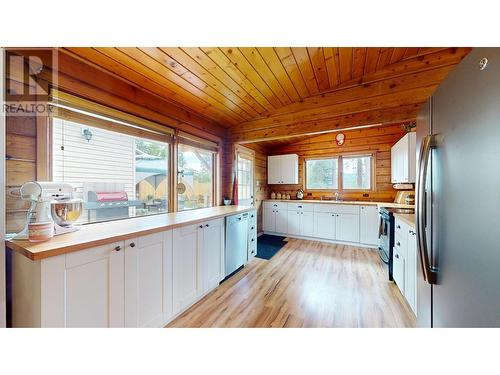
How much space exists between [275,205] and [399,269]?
2783 millimetres

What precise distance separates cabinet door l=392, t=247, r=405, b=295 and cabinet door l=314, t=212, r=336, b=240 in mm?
1653

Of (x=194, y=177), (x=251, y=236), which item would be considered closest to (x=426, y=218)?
(x=251, y=236)

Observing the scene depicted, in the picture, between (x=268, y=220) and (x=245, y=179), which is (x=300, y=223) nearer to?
(x=268, y=220)

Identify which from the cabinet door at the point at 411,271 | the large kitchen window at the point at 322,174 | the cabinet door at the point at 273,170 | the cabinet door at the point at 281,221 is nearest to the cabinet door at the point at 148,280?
the cabinet door at the point at 411,271

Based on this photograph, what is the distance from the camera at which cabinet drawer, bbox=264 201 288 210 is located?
14.6 feet

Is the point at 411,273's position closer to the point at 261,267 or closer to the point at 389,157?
the point at 261,267

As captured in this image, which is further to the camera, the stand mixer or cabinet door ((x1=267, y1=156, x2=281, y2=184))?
cabinet door ((x1=267, y1=156, x2=281, y2=184))

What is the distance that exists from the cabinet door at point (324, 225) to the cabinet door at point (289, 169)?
43.0 inches

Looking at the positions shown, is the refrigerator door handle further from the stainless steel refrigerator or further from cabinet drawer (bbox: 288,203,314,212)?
cabinet drawer (bbox: 288,203,314,212)

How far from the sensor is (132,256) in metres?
1.29

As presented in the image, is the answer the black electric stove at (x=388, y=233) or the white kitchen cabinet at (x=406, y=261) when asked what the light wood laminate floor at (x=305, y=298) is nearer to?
the white kitchen cabinet at (x=406, y=261)

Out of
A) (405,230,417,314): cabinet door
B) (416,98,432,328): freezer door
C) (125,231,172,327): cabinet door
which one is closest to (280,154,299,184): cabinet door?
(405,230,417,314): cabinet door

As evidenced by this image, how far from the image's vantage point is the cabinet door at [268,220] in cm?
457

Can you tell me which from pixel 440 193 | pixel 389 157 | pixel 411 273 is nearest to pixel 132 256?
pixel 440 193
